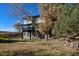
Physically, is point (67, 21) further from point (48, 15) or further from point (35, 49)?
point (35, 49)

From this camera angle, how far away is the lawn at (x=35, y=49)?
2.40 meters

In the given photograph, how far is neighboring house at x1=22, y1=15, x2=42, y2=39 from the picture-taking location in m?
2.43

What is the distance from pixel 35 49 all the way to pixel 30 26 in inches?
8.8

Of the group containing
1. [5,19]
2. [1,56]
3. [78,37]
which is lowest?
[1,56]

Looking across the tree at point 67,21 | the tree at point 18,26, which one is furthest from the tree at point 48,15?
the tree at point 18,26

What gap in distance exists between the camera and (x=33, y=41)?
242 cm

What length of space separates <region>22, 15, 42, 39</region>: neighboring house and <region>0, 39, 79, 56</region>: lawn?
6 centimetres

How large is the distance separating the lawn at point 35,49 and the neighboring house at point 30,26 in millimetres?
58

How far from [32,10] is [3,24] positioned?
0.30 meters

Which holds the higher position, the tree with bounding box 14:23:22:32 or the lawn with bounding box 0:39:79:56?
the tree with bounding box 14:23:22:32

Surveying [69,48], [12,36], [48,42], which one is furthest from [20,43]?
[69,48]

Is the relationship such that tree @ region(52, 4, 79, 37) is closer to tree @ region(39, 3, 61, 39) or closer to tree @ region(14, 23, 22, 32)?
tree @ region(39, 3, 61, 39)

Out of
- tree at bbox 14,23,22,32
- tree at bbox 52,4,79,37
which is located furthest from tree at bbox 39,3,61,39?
tree at bbox 14,23,22,32

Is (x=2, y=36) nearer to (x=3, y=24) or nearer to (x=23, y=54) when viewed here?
(x=3, y=24)
